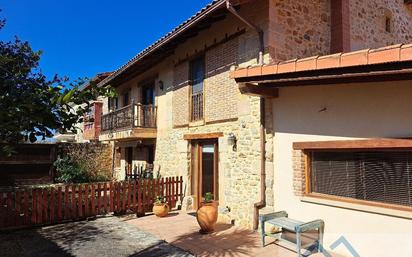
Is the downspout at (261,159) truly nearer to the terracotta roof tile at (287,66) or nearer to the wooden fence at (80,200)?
the terracotta roof tile at (287,66)

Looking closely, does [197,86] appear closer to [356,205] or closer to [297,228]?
[297,228]

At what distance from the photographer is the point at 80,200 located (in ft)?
31.0

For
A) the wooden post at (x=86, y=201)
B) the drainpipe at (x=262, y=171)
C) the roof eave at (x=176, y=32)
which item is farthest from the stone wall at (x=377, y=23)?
the wooden post at (x=86, y=201)

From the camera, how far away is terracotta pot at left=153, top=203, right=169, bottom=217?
984cm

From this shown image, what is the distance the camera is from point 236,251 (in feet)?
21.3

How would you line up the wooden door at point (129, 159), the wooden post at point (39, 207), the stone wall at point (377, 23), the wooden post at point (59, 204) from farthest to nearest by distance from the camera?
1. the wooden door at point (129, 159)
2. the stone wall at point (377, 23)
3. the wooden post at point (59, 204)
4. the wooden post at point (39, 207)

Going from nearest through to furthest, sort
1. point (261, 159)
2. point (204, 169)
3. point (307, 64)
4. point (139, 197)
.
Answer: point (307, 64) < point (261, 159) < point (139, 197) < point (204, 169)

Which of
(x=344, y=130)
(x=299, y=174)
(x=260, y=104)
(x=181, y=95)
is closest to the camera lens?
(x=344, y=130)

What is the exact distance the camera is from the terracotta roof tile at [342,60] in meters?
4.03

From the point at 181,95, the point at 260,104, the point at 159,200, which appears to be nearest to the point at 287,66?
the point at 260,104

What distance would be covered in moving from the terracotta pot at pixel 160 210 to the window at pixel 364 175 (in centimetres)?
469

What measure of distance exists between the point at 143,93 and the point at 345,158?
440 inches

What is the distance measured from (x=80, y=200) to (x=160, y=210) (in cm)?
231

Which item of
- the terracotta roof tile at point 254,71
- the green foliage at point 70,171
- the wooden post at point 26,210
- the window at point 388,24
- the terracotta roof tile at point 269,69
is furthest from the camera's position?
the green foliage at point 70,171
